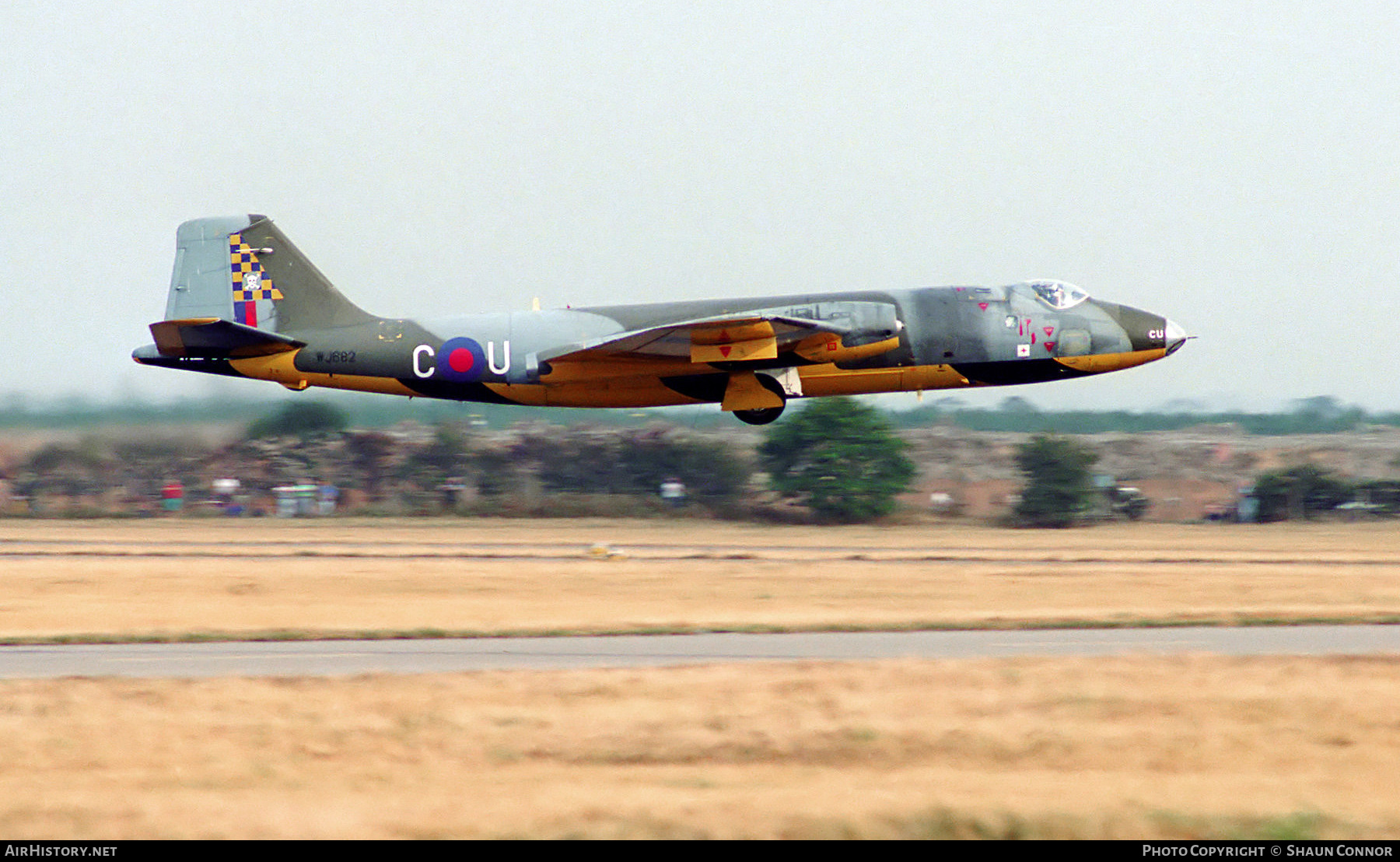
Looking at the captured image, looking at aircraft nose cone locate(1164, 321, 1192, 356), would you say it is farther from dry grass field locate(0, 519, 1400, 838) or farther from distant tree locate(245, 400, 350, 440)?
distant tree locate(245, 400, 350, 440)

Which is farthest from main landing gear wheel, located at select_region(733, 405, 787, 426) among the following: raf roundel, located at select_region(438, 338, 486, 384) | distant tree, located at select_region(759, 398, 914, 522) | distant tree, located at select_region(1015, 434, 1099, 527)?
distant tree, located at select_region(1015, 434, 1099, 527)

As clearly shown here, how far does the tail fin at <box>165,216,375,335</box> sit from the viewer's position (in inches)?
1267

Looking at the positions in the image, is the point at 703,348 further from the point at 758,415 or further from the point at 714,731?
the point at 714,731

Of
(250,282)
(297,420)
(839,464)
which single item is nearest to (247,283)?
(250,282)

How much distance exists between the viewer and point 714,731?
41.1ft

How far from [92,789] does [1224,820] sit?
837 centimetres

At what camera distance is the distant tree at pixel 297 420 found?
3872 centimetres

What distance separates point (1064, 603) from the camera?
2273 centimetres

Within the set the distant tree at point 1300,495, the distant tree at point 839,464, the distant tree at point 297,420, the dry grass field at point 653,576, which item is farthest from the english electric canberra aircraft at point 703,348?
the distant tree at point 1300,495

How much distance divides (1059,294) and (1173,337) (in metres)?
2.94

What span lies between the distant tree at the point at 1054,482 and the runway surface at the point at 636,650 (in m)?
19.6

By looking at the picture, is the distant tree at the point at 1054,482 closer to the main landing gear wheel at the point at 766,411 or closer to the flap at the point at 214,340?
the main landing gear wheel at the point at 766,411
